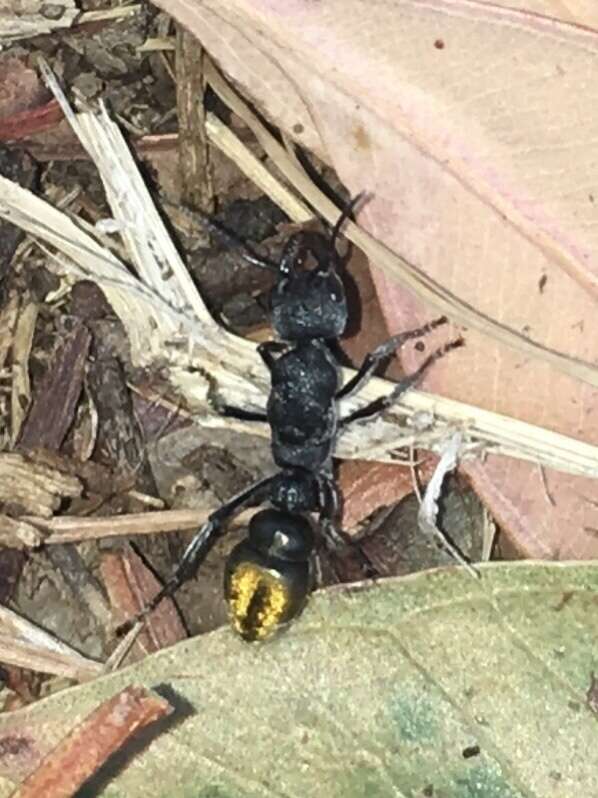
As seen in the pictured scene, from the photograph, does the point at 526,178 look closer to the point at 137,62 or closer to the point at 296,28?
the point at 296,28

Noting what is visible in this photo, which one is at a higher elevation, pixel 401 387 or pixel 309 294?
pixel 309 294

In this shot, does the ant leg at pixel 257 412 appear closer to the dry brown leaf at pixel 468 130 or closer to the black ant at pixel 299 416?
the black ant at pixel 299 416

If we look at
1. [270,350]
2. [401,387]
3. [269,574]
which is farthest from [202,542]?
[401,387]

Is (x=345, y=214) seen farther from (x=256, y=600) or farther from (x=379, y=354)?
(x=256, y=600)

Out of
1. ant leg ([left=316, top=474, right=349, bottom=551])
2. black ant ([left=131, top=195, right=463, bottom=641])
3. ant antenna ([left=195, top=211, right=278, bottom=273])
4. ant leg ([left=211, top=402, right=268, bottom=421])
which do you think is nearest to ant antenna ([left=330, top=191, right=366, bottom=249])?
black ant ([left=131, top=195, right=463, bottom=641])

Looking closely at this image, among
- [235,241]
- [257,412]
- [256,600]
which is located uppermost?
[235,241]

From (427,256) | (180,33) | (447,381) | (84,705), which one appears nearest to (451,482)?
(447,381)

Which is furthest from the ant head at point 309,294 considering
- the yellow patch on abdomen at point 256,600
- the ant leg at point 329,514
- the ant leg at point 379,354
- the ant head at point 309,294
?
the yellow patch on abdomen at point 256,600
